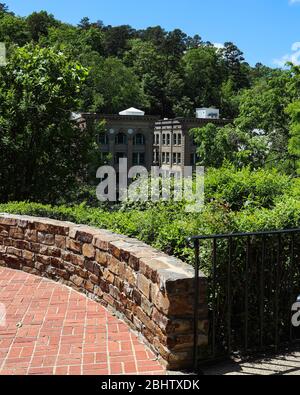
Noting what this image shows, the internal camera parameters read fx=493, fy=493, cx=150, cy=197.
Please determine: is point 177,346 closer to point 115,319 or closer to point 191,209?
point 115,319

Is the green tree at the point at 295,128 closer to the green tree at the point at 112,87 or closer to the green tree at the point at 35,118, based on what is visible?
the green tree at the point at 35,118

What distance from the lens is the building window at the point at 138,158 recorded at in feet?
188

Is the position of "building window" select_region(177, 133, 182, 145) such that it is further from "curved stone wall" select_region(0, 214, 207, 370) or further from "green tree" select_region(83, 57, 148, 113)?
"curved stone wall" select_region(0, 214, 207, 370)

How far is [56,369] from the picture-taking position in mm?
3678

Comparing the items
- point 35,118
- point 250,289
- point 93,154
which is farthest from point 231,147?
point 250,289

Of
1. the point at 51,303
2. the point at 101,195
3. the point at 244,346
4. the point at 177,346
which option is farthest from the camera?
the point at 101,195

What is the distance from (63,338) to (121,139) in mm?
53252

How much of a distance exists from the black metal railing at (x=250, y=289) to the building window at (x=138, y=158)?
53166mm

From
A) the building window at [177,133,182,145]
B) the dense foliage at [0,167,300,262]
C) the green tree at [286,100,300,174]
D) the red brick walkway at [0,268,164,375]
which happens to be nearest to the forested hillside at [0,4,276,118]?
the building window at [177,133,182,145]

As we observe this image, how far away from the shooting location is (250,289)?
13.6 ft

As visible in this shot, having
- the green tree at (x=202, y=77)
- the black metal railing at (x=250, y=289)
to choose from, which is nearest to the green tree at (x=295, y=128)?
the black metal railing at (x=250, y=289)

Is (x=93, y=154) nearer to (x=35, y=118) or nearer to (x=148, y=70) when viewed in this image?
(x=35, y=118)

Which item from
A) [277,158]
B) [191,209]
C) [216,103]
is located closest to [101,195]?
[191,209]
